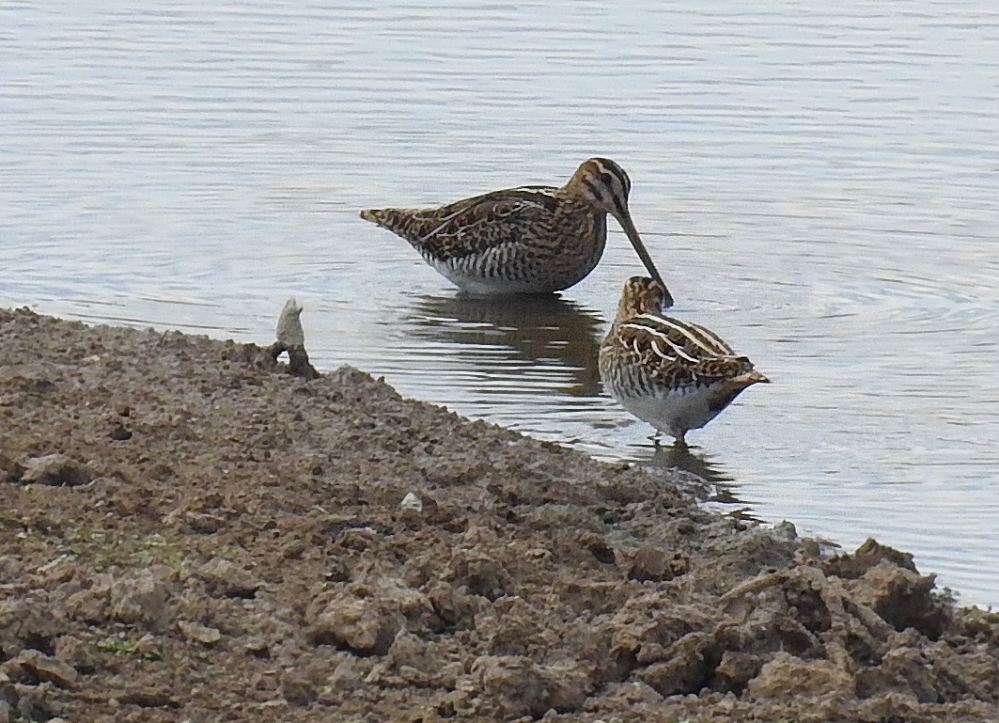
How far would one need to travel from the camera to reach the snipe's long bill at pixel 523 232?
38.2 ft

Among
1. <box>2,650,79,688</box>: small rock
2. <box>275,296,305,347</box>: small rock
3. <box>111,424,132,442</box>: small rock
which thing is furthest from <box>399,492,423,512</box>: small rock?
<box>275,296,305,347</box>: small rock

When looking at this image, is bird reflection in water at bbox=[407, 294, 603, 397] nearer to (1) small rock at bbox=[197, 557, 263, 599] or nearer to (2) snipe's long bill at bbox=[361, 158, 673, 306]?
(2) snipe's long bill at bbox=[361, 158, 673, 306]

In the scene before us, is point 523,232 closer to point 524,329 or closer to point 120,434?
point 524,329

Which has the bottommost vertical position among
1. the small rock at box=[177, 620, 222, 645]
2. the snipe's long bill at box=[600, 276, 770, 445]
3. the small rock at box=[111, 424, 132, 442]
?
the small rock at box=[177, 620, 222, 645]

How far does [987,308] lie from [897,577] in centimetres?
537

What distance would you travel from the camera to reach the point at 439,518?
617 centimetres

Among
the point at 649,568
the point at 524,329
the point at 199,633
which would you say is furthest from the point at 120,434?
the point at 524,329

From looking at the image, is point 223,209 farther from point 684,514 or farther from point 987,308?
point 684,514

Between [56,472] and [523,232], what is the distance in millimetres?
5847

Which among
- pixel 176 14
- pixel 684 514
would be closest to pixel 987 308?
pixel 684 514

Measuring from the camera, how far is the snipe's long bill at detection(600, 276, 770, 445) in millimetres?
8156

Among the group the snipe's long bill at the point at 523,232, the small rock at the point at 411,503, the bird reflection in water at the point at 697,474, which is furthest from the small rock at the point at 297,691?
the snipe's long bill at the point at 523,232

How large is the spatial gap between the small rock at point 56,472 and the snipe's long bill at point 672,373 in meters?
2.60

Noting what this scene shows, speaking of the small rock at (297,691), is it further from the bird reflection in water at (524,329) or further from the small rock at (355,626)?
the bird reflection in water at (524,329)
